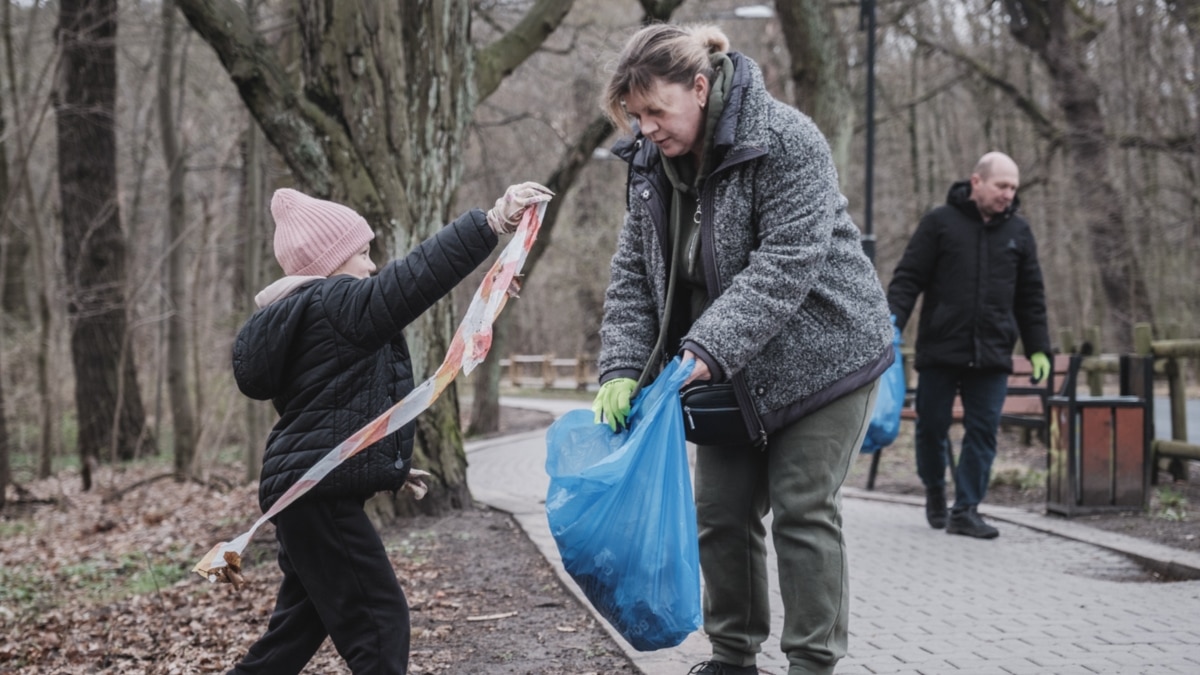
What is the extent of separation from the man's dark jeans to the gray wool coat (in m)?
3.53

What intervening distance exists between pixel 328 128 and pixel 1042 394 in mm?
5997

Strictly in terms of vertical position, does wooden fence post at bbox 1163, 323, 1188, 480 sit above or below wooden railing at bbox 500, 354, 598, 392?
above

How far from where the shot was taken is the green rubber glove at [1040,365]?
664 cm

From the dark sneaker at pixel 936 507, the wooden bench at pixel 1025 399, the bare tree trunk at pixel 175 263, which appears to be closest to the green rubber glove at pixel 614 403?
the dark sneaker at pixel 936 507

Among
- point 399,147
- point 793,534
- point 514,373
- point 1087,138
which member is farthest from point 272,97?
point 514,373

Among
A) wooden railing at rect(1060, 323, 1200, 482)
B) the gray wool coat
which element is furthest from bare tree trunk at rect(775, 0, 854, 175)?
the gray wool coat

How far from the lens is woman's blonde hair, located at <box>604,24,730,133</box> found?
3135 mm

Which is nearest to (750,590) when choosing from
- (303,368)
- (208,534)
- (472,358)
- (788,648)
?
(788,648)

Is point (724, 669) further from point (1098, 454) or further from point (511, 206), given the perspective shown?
point (1098, 454)

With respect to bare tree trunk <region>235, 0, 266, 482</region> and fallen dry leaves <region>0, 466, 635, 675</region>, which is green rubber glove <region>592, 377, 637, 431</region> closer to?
fallen dry leaves <region>0, 466, 635, 675</region>

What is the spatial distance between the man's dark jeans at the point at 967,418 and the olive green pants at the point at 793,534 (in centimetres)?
353

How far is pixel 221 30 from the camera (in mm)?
6305

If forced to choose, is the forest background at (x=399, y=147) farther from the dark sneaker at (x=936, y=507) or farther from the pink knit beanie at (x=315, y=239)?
the pink knit beanie at (x=315, y=239)

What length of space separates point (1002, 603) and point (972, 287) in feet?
7.14
